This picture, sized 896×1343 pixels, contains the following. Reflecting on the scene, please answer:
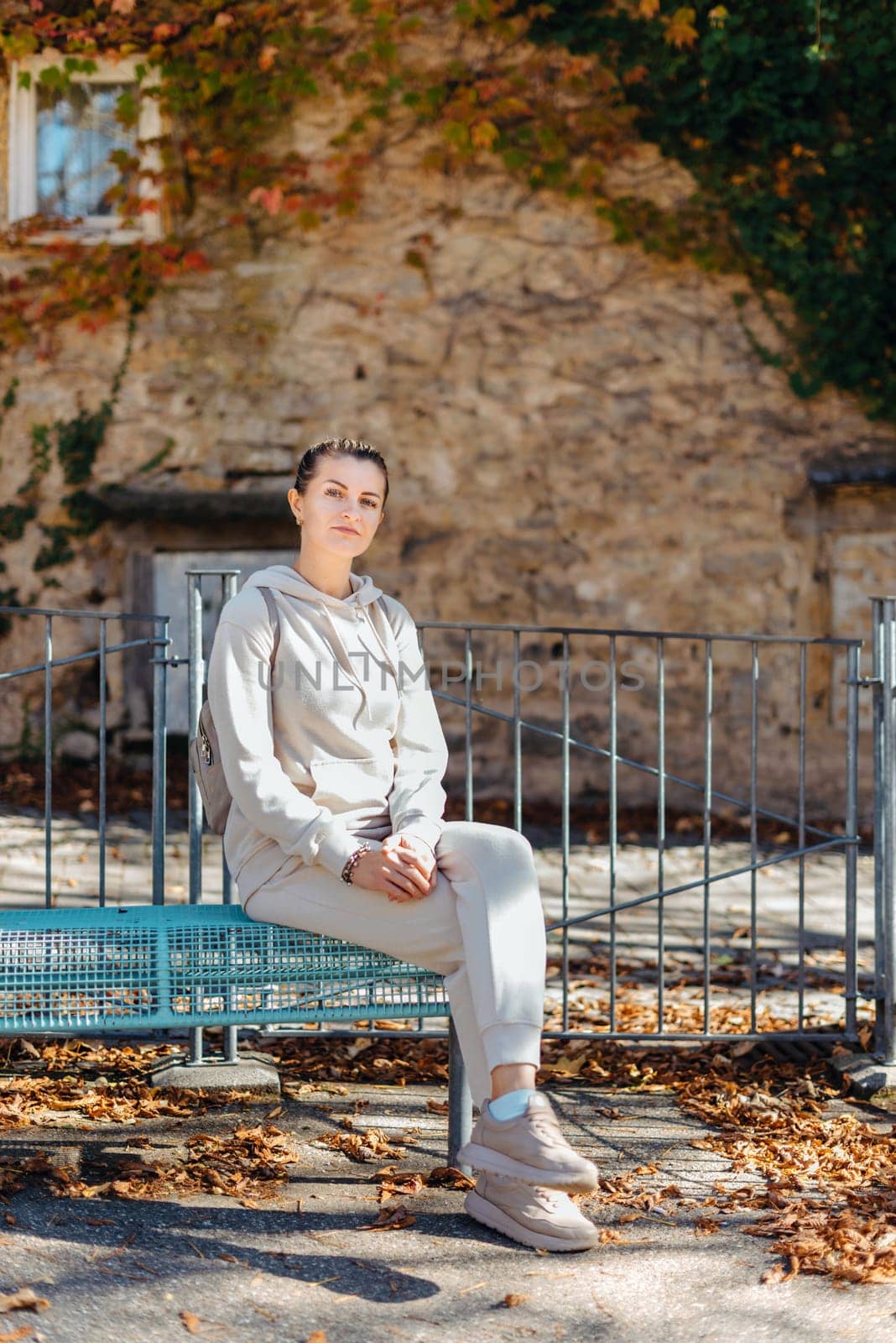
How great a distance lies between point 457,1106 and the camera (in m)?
3.07

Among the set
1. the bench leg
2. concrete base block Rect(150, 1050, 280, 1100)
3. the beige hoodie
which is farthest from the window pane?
the bench leg

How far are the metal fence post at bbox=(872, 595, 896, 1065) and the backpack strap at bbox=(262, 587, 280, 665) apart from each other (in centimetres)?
171

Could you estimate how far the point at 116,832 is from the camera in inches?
286

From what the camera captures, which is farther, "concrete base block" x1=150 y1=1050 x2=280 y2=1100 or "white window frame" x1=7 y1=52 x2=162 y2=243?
"white window frame" x1=7 y1=52 x2=162 y2=243

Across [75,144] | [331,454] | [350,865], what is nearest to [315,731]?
[350,865]

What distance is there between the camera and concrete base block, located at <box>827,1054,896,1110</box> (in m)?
3.65

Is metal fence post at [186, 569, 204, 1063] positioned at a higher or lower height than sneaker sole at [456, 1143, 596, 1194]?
higher

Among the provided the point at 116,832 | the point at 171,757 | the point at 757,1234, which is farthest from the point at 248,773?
the point at 171,757

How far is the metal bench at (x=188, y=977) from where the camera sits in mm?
2902

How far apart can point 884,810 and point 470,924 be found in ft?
5.08

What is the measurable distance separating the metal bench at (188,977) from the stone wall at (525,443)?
18.9 ft

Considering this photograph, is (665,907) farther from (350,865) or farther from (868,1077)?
(350,865)

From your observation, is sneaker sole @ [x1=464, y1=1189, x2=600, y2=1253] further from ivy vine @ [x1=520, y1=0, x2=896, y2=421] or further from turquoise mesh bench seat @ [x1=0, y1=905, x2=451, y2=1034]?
A: ivy vine @ [x1=520, y1=0, x2=896, y2=421]

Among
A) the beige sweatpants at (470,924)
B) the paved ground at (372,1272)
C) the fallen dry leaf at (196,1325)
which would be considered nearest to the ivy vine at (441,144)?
the beige sweatpants at (470,924)
